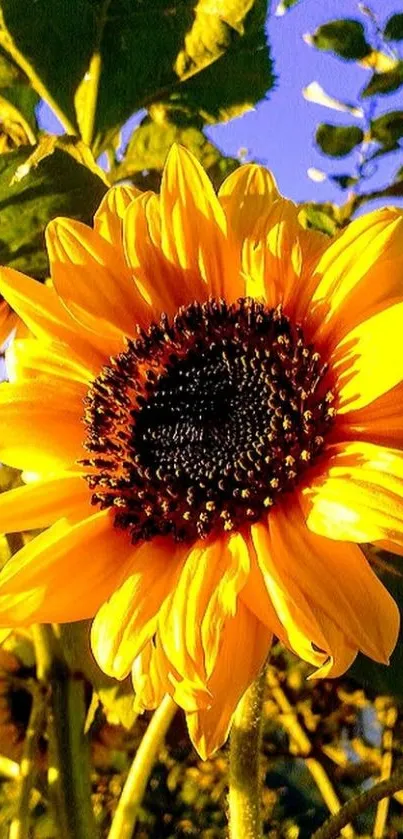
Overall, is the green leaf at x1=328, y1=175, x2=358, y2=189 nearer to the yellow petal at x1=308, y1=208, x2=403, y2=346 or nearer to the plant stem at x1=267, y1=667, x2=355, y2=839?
the yellow petal at x1=308, y1=208, x2=403, y2=346

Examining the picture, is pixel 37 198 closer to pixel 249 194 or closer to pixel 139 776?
pixel 249 194

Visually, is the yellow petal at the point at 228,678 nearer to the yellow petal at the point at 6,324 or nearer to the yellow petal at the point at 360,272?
the yellow petal at the point at 360,272

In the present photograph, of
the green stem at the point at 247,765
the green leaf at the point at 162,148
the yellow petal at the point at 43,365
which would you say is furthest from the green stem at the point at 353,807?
the green leaf at the point at 162,148

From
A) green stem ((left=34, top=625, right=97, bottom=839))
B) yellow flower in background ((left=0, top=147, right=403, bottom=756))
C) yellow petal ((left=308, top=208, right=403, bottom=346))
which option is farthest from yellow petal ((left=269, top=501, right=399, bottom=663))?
green stem ((left=34, top=625, right=97, bottom=839))

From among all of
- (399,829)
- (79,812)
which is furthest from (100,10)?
(399,829)

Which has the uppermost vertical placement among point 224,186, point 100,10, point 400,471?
point 100,10

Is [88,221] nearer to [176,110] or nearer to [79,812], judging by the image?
[176,110]

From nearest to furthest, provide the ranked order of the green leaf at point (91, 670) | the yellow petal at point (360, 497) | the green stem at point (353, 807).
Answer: the yellow petal at point (360, 497) → the green stem at point (353, 807) → the green leaf at point (91, 670)
